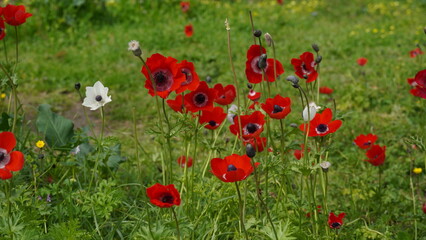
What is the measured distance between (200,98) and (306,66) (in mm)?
463

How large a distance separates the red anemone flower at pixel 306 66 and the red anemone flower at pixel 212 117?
0.34 metres

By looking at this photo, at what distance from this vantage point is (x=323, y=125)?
197 centimetres

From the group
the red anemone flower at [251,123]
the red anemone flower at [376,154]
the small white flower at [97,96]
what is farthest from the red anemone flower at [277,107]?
the red anemone flower at [376,154]

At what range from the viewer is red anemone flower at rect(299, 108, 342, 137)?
1935 mm

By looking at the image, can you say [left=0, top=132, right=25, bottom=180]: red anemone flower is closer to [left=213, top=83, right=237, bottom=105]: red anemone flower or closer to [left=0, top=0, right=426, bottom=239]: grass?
[left=0, top=0, right=426, bottom=239]: grass

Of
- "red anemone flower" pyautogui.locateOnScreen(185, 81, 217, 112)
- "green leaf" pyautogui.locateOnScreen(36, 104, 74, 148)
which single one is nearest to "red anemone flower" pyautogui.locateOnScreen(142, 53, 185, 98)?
"red anemone flower" pyautogui.locateOnScreen(185, 81, 217, 112)

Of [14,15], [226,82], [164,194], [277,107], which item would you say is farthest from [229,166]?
[226,82]

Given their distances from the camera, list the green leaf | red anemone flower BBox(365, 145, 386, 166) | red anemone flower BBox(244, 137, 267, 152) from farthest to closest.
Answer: the green leaf < red anemone flower BBox(365, 145, 386, 166) < red anemone flower BBox(244, 137, 267, 152)

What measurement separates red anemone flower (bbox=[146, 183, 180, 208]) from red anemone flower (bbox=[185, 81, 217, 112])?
45cm

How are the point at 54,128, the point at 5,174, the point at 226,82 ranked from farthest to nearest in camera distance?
1. the point at 226,82
2. the point at 54,128
3. the point at 5,174

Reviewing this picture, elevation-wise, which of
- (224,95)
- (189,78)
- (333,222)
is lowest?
(333,222)

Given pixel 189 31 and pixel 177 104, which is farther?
pixel 189 31

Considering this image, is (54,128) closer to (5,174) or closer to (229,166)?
(5,174)

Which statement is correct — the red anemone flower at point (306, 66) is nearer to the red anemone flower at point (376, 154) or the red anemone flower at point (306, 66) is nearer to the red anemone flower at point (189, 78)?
the red anemone flower at point (189, 78)
